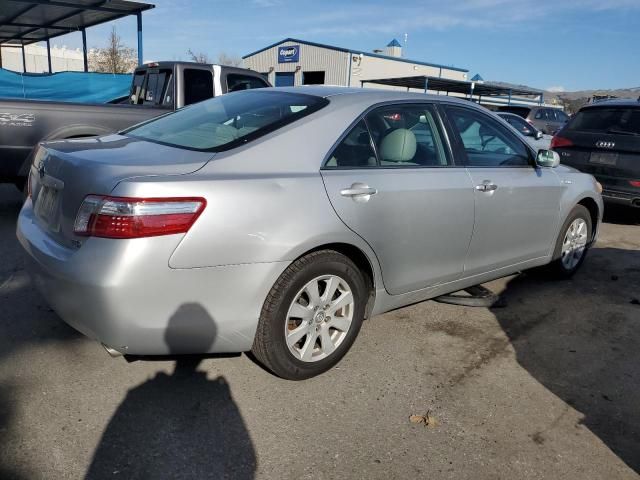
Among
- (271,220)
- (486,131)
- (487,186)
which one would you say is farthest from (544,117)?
(271,220)

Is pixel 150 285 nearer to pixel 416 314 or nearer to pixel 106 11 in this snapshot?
pixel 416 314

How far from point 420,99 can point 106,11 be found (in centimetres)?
1235

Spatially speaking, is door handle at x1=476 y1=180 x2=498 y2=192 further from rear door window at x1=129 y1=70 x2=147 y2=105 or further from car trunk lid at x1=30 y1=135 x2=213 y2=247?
rear door window at x1=129 y1=70 x2=147 y2=105

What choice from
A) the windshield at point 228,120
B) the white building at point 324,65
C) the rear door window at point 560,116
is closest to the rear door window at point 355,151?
the windshield at point 228,120

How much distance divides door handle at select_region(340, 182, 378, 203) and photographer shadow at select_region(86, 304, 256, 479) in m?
1.02

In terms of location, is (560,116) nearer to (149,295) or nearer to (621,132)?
(621,132)

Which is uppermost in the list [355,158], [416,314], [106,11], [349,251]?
[106,11]

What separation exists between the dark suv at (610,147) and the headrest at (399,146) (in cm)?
502

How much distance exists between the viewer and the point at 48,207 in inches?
113

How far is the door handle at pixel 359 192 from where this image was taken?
9.93 ft

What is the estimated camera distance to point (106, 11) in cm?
1347

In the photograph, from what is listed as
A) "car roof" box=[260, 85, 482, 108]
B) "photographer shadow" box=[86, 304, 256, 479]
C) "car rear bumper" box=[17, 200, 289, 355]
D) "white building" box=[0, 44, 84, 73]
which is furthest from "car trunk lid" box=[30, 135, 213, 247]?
"white building" box=[0, 44, 84, 73]

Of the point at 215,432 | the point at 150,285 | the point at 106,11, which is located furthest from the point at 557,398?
the point at 106,11

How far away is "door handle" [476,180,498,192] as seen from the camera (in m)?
3.79
